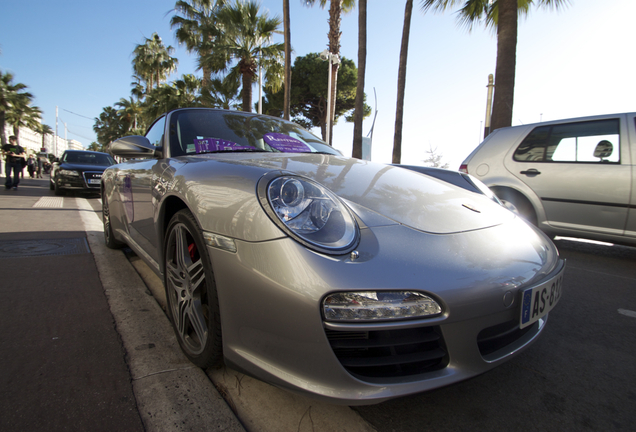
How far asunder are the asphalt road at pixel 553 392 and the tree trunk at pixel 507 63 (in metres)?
6.07

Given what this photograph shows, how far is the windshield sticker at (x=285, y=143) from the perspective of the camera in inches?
92.0

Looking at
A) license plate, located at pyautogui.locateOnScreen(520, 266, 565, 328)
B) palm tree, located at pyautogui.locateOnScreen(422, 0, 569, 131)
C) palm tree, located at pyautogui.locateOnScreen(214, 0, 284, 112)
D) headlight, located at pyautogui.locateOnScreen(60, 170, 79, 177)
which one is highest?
palm tree, located at pyautogui.locateOnScreen(214, 0, 284, 112)

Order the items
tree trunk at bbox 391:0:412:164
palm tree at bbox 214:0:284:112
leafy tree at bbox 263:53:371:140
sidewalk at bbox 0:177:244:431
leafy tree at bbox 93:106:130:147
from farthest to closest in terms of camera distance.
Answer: leafy tree at bbox 93:106:130:147
leafy tree at bbox 263:53:371:140
palm tree at bbox 214:0:284:112
tree trunk at bbox 391:0:412:164
sidewalk at bbox 0:177:244:431

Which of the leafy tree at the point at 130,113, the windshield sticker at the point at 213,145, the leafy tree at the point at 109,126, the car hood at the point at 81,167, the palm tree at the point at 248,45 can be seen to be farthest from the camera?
the leafy tree at the point at 109,126

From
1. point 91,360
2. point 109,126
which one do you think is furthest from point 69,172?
point 109,126

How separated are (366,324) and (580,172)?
12.4 feet

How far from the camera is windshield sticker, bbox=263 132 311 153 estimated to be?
234cm

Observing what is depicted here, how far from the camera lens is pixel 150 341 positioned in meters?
1.78

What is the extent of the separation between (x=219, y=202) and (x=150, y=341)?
0.92 m

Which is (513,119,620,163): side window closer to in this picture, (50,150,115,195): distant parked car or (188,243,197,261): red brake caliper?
(188,243,197,261): red brake caliper

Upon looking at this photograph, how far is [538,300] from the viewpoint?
1.29m

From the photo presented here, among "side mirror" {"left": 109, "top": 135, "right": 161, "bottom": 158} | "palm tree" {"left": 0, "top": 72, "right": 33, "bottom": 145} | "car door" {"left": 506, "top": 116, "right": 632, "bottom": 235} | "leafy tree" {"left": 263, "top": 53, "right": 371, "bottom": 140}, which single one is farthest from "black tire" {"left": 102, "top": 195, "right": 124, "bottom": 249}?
"palm tree" {"left": 0, "top": 72, "right": 33, "bottom": 145}

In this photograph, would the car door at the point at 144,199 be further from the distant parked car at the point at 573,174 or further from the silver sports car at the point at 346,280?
A: the distant parked car at the point at 573,174

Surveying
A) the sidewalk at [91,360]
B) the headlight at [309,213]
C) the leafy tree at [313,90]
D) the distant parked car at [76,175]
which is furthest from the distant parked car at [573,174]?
the leafy tree at [313,90]
